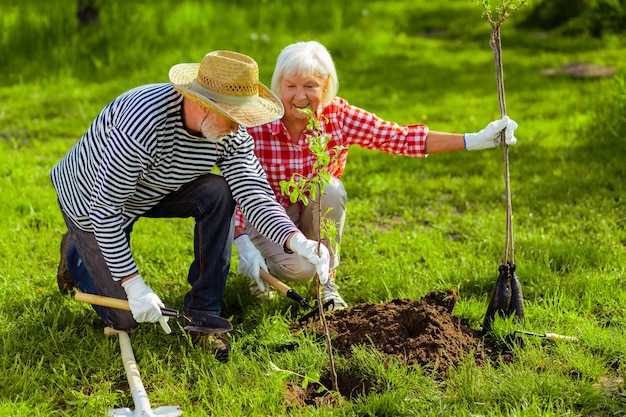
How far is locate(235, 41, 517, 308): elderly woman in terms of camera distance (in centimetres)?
388

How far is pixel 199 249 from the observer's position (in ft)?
11.9

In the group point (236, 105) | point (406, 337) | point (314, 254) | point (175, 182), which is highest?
point (236, 105)

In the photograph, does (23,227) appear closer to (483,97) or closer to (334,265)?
(334,265)

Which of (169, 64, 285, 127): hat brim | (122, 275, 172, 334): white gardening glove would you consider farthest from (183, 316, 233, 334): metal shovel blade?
(169, 64, 285, 127): hat brim

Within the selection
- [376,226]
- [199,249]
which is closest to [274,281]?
[199,249]

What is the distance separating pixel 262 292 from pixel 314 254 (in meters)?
0.79

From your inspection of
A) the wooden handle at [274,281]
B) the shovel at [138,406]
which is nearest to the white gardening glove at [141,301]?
the shovel at [138,406]

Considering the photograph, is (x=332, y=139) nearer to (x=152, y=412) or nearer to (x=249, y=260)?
(x=249, y=260)

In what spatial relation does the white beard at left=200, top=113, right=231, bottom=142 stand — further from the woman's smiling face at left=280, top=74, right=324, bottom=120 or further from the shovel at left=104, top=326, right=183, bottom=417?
the shovel at left=104, top=326, right=183, bottom=417

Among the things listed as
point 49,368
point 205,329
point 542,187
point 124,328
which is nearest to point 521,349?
point 205,329

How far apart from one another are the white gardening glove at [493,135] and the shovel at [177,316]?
1.38 m

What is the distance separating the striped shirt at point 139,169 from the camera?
319cm

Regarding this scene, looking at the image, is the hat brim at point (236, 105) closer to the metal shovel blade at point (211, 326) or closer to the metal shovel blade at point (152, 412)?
the metal shovel blade at point (211, 326)

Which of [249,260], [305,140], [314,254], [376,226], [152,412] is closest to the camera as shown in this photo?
[152,412]
